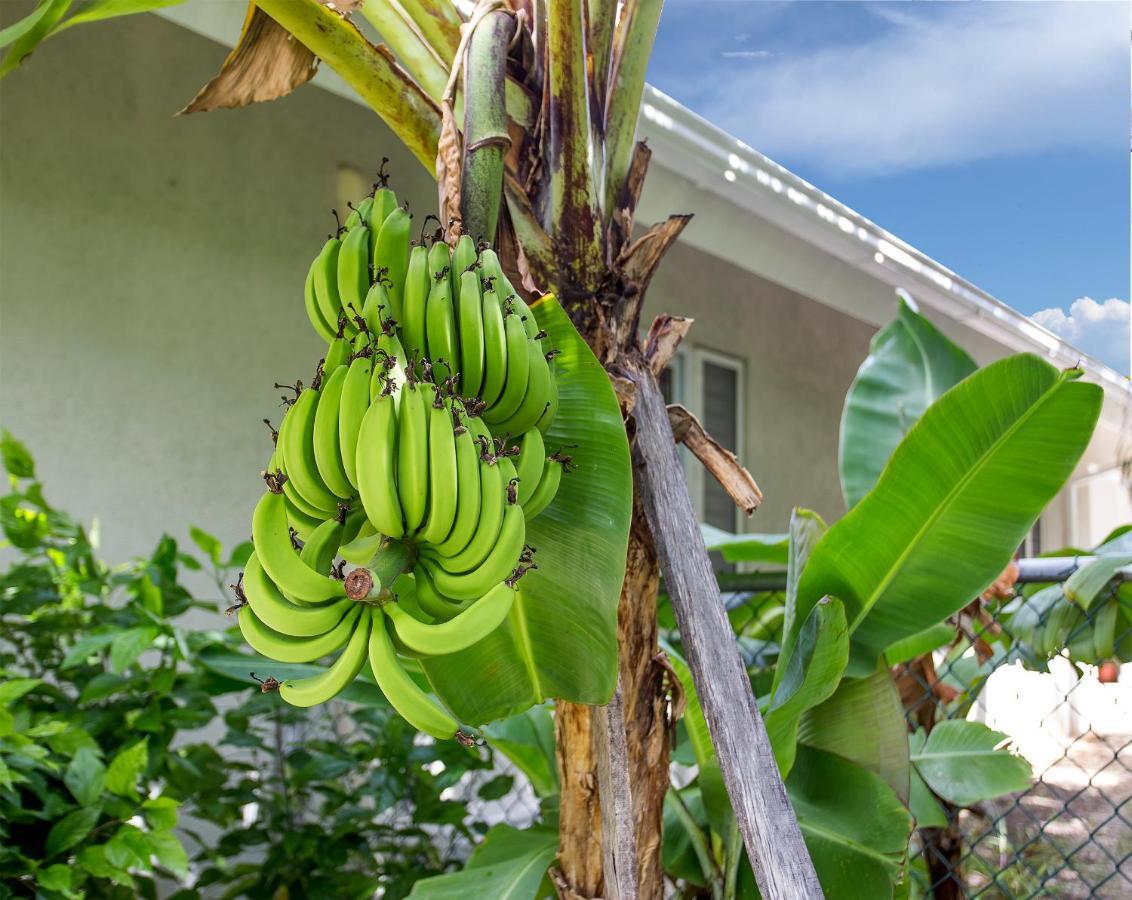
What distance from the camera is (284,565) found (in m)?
1.03

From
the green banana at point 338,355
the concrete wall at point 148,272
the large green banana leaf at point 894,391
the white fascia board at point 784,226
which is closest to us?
the green banana at point 338,355

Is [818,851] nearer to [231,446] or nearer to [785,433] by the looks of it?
[231,446]

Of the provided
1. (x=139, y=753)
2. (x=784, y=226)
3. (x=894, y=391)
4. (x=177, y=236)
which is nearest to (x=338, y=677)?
(x=139, y=753)

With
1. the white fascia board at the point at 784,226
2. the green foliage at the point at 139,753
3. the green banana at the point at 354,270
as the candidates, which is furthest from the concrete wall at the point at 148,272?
the green banana at the point at 354,270

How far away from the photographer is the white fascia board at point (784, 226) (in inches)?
157

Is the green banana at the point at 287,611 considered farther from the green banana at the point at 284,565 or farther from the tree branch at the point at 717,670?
the tree branch at the point at 717,670

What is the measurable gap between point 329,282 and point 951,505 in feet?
4.06

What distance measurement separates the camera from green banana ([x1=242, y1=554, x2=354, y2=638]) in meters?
1.05

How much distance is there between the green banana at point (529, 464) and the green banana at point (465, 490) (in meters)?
0.14

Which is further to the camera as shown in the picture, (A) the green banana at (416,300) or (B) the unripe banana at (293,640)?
(A) the green banana at (416,300)

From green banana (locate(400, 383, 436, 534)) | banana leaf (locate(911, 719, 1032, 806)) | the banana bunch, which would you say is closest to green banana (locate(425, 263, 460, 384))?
the banana bunch

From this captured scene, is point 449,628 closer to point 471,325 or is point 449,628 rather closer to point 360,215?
point 471,325

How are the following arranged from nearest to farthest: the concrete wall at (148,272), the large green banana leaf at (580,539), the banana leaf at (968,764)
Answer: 1. the large green banana leaf at (580,539)
2. the banana leaf at (968,764)
3. the concrete wall at (148,272)

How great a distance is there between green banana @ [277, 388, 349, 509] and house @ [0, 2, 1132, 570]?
243cm
